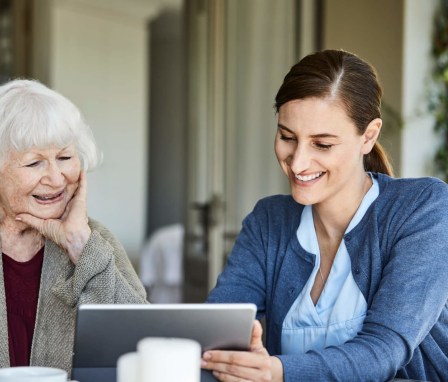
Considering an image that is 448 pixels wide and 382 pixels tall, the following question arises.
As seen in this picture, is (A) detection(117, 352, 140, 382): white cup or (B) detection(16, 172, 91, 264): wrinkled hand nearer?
(A) detection(117, 352, 140, 382): white cup

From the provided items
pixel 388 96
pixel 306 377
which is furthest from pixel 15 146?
pixel 388 96

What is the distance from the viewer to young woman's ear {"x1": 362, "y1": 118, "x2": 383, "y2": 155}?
1921 millimetres

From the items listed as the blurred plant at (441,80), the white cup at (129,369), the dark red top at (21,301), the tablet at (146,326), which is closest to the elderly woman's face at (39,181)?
the dark red top at (21,301)

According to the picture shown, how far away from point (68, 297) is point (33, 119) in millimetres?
456

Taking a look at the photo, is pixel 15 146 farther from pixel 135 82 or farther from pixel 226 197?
pixel 135 82

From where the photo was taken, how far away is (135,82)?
727 cm

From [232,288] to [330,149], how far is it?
0.44m

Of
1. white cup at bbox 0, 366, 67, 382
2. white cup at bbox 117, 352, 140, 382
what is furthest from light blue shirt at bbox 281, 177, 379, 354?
white cup at bbox 117, 352, 140, 382

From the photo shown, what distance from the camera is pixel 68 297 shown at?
191 cm

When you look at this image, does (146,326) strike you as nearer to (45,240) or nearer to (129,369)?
(129,369)

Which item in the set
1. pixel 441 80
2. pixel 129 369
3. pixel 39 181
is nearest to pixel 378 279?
pixel 39 181

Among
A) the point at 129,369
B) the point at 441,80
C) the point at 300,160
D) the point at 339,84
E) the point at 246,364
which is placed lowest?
the point at 246,364

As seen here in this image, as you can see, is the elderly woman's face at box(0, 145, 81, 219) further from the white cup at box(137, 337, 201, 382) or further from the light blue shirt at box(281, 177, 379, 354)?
the white cup at box(137, 337, 201, 382)

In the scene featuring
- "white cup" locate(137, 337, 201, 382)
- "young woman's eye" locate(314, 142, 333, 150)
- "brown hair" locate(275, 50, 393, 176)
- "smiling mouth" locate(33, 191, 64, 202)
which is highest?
"brown hair" locate(275, 50, 393, 176)
